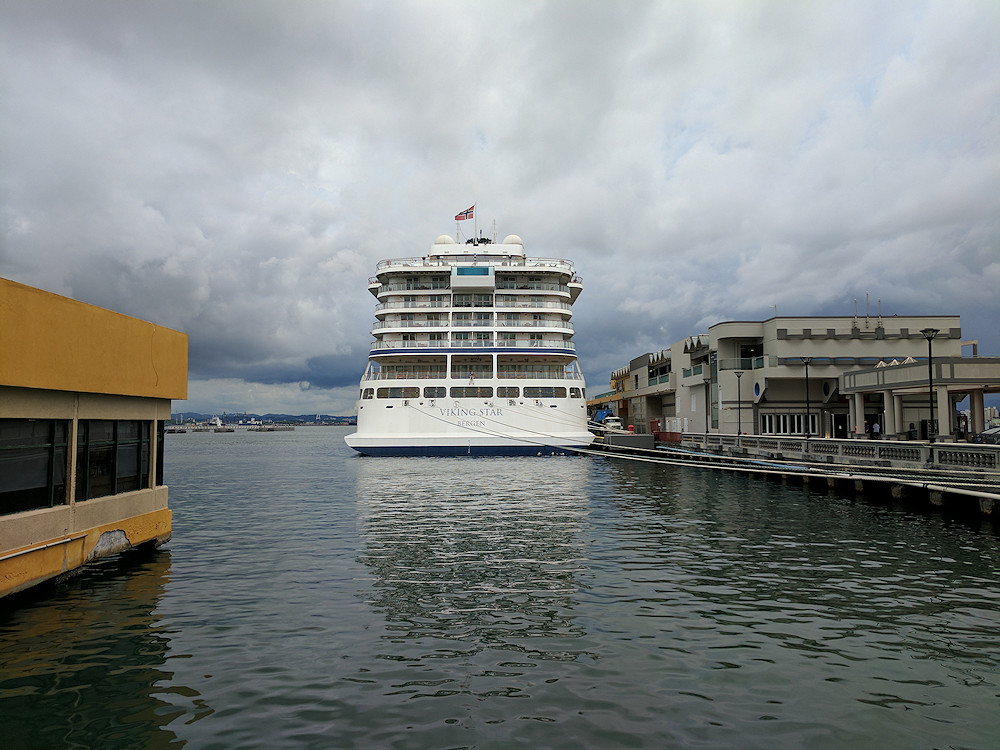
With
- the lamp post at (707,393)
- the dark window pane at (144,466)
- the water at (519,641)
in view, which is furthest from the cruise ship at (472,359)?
the dark window pane at (144,466)

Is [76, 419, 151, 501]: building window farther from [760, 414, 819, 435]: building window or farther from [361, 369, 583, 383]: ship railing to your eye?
[760, 414, 819, 435]: building window

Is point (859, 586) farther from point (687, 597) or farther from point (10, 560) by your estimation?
point (10, 560)

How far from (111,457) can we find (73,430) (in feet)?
5.78

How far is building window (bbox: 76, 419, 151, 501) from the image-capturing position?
1221 centimetres

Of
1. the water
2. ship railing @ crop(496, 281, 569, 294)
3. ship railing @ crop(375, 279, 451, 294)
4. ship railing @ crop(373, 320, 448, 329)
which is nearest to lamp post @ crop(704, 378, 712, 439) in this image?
ship railing @ crop(496, 281, 569, 294)

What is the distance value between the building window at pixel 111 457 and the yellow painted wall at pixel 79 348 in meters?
0.84

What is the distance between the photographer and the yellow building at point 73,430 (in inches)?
396

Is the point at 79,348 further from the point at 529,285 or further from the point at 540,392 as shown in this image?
the point at 529,285

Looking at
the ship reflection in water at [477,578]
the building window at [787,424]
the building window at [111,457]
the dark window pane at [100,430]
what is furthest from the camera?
the building window at [787,424]

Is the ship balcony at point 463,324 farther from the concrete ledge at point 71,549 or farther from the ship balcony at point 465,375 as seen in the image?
the concrete ledge at point 71,549

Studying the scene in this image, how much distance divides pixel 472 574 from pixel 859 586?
7.15 meters

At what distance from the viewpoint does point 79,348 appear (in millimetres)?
11508

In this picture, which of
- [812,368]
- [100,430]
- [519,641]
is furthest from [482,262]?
[519,641]

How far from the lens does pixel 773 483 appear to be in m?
30.6
